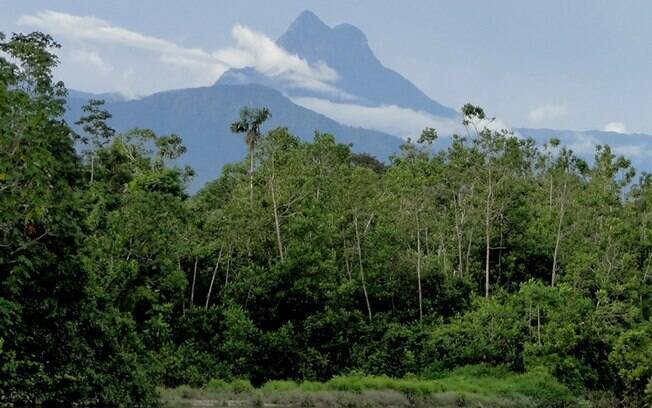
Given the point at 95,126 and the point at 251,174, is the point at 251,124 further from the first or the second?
the point at 95,126

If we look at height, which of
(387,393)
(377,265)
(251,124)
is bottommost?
(387,393)

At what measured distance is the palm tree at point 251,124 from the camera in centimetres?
3238

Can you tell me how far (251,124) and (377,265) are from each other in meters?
7.96

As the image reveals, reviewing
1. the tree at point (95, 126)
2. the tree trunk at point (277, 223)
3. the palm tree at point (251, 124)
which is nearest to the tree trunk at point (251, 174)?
the palm tree at point (251, 124)

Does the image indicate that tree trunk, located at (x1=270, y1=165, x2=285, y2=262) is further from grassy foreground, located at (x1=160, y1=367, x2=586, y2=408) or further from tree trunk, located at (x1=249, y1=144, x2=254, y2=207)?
grassy foreground, located at (x1=160, y1=367, x2=586, y2=408)

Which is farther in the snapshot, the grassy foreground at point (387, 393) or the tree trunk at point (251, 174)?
the tree trunk at point (251, 174)

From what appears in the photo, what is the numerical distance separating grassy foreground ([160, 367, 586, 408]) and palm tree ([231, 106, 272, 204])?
912cm

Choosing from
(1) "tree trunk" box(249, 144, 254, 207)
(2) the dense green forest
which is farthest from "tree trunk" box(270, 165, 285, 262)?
(1) "tree trunk" box(249, 144, 254, 207)

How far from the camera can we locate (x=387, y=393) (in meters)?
26.5

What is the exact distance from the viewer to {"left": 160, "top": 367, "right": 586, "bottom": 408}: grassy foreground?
82.9ft

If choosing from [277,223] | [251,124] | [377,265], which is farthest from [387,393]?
[251,124]

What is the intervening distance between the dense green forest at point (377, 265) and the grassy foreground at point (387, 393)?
1.00m

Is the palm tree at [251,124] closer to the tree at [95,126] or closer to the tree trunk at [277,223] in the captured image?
the tree trunk at [277,223]

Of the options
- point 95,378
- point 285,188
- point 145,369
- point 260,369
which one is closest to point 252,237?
point 285,188
